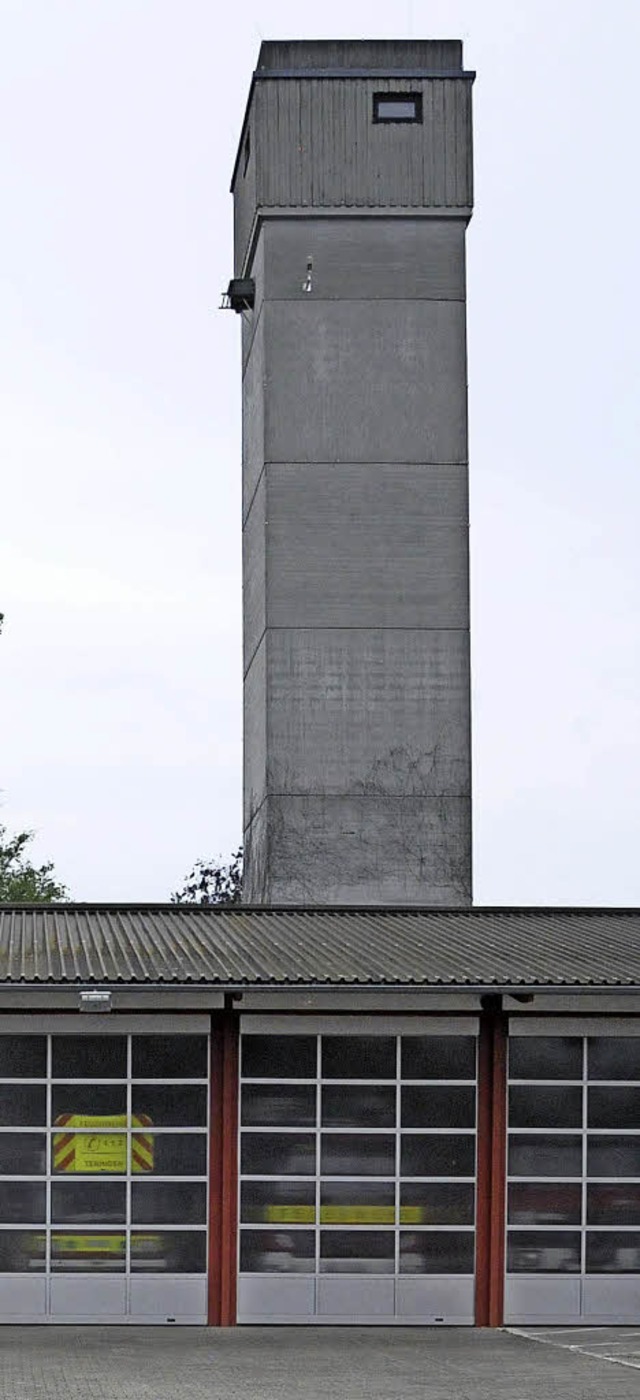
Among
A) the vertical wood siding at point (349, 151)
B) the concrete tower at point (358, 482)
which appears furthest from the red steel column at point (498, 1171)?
the vertical wood siding at point (349, 151)

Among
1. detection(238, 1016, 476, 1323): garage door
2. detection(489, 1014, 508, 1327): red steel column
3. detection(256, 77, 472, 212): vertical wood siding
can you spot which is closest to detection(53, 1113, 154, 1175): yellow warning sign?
detection(238, 1016, 476, 1323): garage door

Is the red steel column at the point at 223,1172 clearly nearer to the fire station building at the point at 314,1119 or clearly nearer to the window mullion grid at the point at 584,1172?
the fire station building at the point at 314,1119

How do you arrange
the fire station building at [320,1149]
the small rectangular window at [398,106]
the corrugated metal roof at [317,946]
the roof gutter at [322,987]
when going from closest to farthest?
the roof gutter at [322,987] → the corrugated metal roof at [317,946] → the fire station building at [320,1149] → the small rectangular window at [398,106]

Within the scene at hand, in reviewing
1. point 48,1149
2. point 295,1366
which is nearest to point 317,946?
point 48,1149

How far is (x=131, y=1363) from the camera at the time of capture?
24047 mm

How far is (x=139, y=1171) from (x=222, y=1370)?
4.80 meters

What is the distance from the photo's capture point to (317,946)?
96.1ft

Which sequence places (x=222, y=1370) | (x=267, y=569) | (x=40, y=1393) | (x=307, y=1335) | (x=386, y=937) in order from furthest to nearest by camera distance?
(x=267, y=569), (x=386, y=937), (x=307, y=1335), (x=222, y=1370), (x=40, y=1393)

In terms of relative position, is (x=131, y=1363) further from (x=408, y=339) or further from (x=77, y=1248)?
(x=408, y=339)

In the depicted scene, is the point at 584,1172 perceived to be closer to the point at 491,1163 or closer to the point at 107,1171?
the point at 491,1163

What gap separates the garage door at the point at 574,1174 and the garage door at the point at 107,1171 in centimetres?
379

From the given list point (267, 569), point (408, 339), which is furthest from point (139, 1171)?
point (408, 339)

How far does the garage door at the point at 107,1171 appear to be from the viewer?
2775 centimetres

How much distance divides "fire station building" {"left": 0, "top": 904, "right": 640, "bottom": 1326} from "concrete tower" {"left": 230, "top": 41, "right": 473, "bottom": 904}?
65.6 feet
